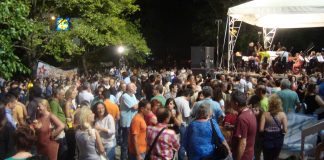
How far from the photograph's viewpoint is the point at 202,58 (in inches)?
1020

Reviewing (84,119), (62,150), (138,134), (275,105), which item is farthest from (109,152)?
(275,105)

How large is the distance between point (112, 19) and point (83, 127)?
2093 cm

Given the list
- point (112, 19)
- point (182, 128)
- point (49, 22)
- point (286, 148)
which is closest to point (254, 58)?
point (112, 19)

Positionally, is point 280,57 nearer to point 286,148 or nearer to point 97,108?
point 286,148

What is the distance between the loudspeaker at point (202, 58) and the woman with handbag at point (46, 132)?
18340 mm

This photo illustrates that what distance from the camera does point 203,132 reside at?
253 inches

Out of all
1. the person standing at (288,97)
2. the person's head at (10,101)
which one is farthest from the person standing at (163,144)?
the person standing at (288,97)

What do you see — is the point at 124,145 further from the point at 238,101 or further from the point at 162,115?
the point at 162,115

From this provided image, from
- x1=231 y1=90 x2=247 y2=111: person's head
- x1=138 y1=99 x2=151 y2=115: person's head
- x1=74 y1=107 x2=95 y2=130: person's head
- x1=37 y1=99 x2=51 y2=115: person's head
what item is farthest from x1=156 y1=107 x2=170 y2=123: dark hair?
x1=37 y1=99 x2=51 y2=115: person's head

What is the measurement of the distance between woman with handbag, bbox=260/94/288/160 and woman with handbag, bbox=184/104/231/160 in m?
1.66

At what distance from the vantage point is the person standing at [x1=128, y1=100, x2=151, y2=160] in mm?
7434

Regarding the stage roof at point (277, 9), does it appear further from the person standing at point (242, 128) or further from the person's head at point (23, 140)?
the person's head at point (23, 140)

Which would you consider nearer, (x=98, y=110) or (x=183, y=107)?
(x=98, y=110)

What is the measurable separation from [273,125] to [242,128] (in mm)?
1225
